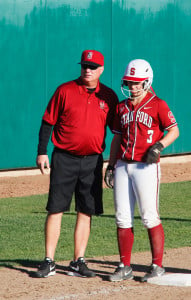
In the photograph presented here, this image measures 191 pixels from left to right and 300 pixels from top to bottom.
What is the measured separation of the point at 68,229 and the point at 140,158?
134 inches

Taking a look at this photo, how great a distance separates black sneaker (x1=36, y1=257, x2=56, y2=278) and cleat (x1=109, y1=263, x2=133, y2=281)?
54 centimetres

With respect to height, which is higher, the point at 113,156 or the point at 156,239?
the point at 113,156

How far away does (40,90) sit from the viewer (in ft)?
51.2

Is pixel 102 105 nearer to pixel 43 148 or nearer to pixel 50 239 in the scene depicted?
pixel 43 148

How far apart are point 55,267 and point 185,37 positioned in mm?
11427

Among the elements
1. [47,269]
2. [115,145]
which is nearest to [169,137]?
[115,145]

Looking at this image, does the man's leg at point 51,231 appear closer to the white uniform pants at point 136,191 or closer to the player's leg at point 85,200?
the player's leg at point 85,200

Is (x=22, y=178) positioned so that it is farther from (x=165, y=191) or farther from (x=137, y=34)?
(x=137, y=34)

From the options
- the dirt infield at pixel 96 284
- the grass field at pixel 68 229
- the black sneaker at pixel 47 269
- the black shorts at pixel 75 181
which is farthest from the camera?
the grass field at pixel 68 229

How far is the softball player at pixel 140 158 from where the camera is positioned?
718 centimetres

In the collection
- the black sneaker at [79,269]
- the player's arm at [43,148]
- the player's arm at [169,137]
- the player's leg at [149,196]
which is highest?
the player's arm at [169,137]

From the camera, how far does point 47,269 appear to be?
7.41 m

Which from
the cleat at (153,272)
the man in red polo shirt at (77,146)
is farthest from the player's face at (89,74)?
the cleat at (153,272)

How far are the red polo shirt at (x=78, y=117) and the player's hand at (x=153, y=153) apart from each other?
23.4 inches
